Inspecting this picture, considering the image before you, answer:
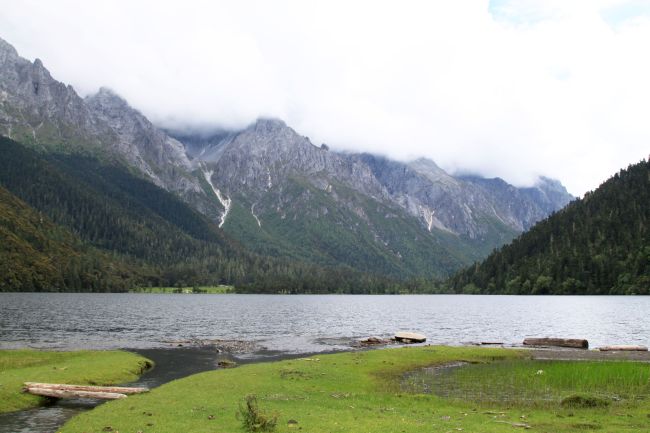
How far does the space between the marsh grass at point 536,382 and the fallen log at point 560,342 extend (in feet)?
89.7

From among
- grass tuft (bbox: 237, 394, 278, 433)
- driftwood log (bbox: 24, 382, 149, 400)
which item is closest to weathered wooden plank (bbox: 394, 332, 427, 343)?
driftwood log (bbox: 24, 382, 149, 400)

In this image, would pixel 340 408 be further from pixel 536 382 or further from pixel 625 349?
pixel 625 349

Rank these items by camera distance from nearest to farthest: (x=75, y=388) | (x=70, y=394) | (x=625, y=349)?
(x=70, y=394), (x=75, y=388), (x=625, y=349)

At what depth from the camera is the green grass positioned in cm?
4009

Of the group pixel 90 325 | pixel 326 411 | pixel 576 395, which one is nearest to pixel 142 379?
pixel 326 411

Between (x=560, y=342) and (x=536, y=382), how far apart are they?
41.3m

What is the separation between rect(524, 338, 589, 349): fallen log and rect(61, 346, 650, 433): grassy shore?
29934 mm

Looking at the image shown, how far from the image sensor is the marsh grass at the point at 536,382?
40.7m

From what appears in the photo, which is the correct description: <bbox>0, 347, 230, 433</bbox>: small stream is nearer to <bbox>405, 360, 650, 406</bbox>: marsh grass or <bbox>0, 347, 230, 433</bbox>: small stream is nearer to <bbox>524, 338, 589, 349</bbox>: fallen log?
<bbox>405, 360, 650, 406</bbox>: marsh grass

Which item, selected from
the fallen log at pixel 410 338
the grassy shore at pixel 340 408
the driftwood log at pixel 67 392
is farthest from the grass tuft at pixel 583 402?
the fallen log at pixel 410 338

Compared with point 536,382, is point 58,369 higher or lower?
lower

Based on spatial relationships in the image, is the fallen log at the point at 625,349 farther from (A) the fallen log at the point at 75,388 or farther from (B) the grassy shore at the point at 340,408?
(A) the fallen log at the point at 75,388

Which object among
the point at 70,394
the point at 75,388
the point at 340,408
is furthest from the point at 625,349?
the point at 70,394

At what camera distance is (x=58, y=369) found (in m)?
51.8
